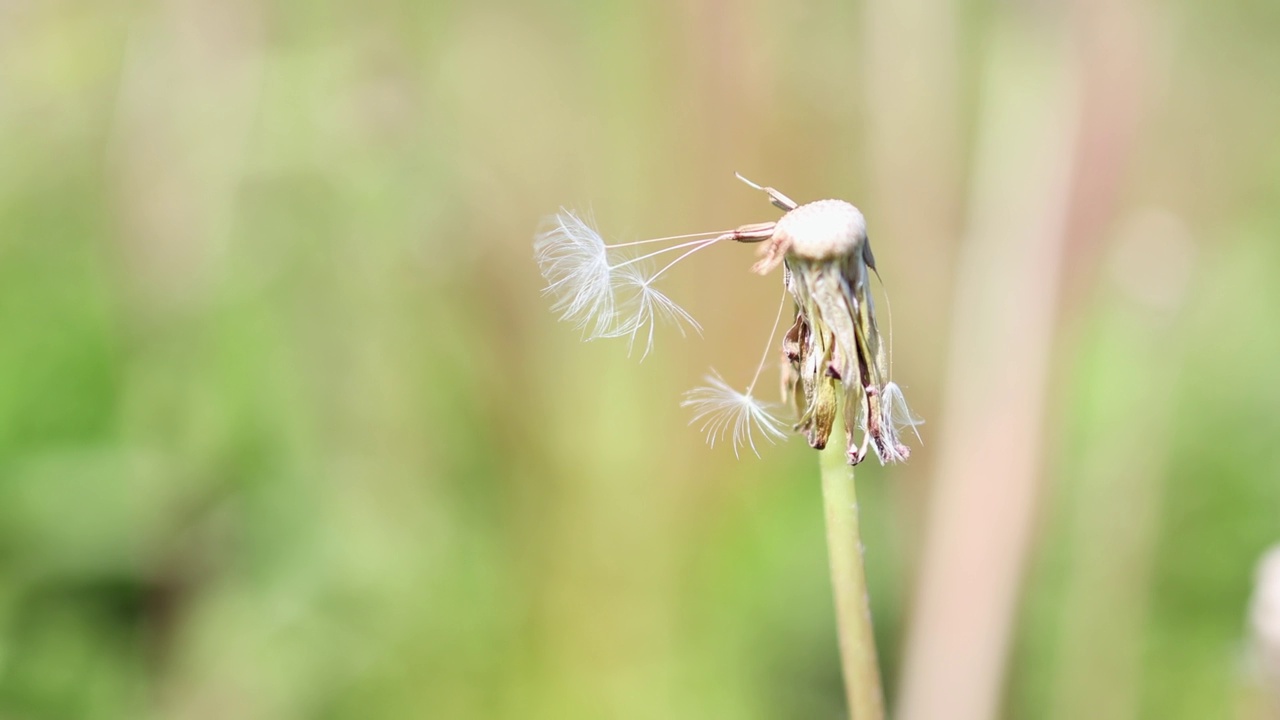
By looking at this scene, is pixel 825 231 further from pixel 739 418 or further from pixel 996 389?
pixel 996 389

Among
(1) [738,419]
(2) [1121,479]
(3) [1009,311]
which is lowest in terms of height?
(2) [1121,479]

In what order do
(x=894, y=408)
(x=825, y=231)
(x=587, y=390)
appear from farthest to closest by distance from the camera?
(x=587, y=390) → (x=894, y=408) → (x=825, y=231)

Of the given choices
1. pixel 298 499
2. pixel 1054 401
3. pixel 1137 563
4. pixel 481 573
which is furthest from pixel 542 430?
pixel 1137 563

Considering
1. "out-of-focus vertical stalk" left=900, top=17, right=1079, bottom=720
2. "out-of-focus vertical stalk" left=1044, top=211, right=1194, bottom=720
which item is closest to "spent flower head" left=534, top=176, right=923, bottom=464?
"out-of-focus vertical stalk" left=900, top=17, right=1079, bottom=720

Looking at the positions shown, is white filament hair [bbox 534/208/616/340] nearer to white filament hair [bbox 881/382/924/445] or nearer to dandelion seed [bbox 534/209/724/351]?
dandelion seed [bbox 534/209/724/351]

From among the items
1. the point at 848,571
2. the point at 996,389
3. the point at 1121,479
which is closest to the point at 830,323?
the point at 848,571

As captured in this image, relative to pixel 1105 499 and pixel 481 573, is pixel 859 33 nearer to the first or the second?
pixel 1105 499

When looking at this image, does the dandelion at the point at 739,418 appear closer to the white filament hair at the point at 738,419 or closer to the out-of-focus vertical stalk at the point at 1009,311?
the white filament hair at the point at 738,419
